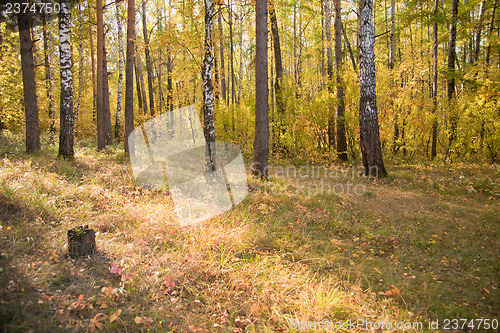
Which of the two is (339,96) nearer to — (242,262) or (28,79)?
(242,262)

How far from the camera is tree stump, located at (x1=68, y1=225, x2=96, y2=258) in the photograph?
3.06 m

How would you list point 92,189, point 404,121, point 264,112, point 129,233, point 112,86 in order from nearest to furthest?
point 129,233 → point 92,189 → point 264,112 → point 404,121 → point 112,86

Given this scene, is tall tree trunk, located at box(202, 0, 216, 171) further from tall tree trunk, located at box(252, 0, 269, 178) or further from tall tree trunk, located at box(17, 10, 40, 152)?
tall tree trunk, located at box(17, 10, 40, 152)

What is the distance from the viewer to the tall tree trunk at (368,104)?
7.37 meters

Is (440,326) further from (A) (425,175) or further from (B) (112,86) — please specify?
(B) (112,86)

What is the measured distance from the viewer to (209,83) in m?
7.25

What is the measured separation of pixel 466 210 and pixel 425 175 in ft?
8.89

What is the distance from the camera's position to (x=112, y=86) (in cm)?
3095

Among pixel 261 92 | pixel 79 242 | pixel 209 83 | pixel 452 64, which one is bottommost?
pixel 79 242

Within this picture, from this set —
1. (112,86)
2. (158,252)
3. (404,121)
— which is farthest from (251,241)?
(112,86)

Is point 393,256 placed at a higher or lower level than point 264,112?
lower

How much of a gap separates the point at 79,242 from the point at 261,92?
18.0 ft

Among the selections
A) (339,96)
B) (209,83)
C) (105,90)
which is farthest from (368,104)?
(105,90)

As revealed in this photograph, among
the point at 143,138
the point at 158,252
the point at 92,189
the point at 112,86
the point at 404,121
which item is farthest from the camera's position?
the point at 112,86
